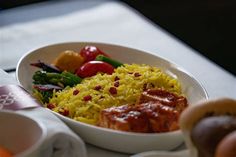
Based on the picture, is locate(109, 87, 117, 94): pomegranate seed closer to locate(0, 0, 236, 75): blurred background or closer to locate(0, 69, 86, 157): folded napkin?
locate(0, 69, 86, 157): folded napkin

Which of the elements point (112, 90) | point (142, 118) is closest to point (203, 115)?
point (142, 118)

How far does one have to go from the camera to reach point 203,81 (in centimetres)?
134

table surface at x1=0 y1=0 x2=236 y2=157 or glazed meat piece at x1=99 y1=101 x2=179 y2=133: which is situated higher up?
glazed meat piece at x1=99 y1=101 x2=179 y2=133

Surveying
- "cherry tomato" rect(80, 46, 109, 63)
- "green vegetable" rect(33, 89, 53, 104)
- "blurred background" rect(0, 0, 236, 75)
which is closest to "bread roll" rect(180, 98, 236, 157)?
"green vegetable" rect(33, 89, 53, 104)

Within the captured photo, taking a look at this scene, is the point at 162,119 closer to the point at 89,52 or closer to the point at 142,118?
the point at 142,118

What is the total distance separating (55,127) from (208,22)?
1.74m

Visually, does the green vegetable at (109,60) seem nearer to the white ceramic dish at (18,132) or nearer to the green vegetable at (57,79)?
the green vegetable at (57,79)

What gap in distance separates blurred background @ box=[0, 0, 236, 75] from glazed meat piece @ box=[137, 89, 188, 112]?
1403 millimetres

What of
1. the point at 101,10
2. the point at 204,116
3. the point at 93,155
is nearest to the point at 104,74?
the point at 93,155

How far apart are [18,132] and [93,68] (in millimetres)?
380

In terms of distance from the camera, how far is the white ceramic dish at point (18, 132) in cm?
85

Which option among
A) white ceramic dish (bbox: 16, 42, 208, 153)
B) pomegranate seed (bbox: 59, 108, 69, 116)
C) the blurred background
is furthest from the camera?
the blurred background

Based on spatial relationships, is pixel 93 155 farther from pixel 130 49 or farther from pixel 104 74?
pixel 130 49

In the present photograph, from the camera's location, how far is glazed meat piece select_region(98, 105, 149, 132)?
0.95 metres
